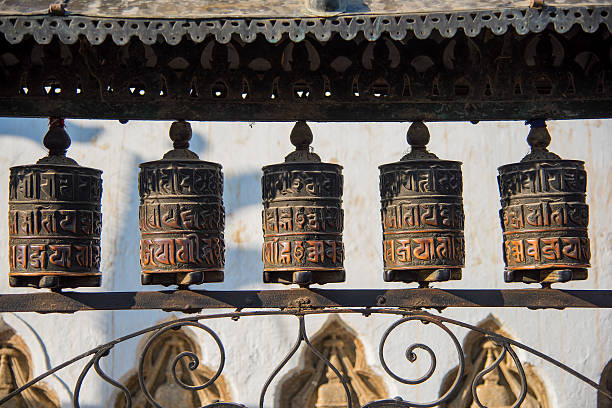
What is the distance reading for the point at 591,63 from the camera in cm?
262

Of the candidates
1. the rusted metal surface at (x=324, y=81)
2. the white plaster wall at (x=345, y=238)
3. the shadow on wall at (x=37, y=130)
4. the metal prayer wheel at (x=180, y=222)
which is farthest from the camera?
the shadow on wall at (x=37, y=130)

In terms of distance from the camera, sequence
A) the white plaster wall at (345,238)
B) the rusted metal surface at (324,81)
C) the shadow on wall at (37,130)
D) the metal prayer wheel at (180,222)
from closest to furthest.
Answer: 1. the metal prayer wheel at (180,222)
2. the rusted metal surface at (324,81)
3. the white plaster wall at (345,238)
4. the shadow on wall at (37,130)

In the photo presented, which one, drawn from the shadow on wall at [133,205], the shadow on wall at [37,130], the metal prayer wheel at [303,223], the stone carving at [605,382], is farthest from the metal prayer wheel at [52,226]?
the stone carving at [605,382]

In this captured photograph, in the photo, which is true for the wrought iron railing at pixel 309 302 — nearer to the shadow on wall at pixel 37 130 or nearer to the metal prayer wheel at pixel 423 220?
the metal prayer wheel at pixel 423 220

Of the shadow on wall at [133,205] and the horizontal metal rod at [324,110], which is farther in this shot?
the shadow on wall at [133,205]

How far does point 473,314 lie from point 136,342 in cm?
148

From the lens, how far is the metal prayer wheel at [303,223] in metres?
2.46

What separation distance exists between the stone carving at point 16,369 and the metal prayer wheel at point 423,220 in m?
2.16

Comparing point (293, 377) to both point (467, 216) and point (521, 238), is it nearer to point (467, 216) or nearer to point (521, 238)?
point (467, 216)

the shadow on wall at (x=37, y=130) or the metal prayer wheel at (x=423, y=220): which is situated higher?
the shadow on wall at (x=37, y=130)

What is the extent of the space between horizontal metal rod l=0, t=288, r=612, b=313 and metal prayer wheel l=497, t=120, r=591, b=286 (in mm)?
72

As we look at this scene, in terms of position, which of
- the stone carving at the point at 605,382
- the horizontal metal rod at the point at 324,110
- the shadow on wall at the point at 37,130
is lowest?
the stone carving at the point at 605,382

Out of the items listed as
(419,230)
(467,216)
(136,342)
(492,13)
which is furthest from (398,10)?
(136,342)

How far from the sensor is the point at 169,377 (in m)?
4.13
